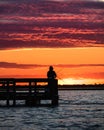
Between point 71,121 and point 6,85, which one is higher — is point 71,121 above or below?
below

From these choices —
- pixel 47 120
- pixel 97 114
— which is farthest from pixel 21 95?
pixel 47 120

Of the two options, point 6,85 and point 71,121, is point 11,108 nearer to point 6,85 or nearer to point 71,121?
point 6,85

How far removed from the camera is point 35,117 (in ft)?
105

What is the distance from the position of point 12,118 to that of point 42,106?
1046cm

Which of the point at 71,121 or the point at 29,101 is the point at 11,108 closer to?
the point at 29,101

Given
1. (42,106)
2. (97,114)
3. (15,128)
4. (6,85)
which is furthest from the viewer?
(42,106)

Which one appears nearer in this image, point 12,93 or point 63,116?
point 63,116

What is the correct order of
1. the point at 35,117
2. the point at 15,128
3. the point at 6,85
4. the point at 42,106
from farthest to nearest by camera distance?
the point at 42,106, the point at 6,85, the point at 35,117, the point at 15,128

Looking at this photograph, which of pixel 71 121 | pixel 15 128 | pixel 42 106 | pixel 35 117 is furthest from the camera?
pixel 42 106

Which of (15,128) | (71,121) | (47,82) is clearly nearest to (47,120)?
(71,121)

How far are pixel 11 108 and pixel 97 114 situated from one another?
7262 mm

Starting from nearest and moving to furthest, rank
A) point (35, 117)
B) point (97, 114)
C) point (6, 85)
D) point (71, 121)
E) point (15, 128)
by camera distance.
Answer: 1. point (15, 128)
2. point (71, 121)
3. point (35, 117)
4. point (97, 114)
5. point (6, 85)

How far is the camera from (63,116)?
1298 inches

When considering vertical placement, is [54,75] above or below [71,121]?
above
